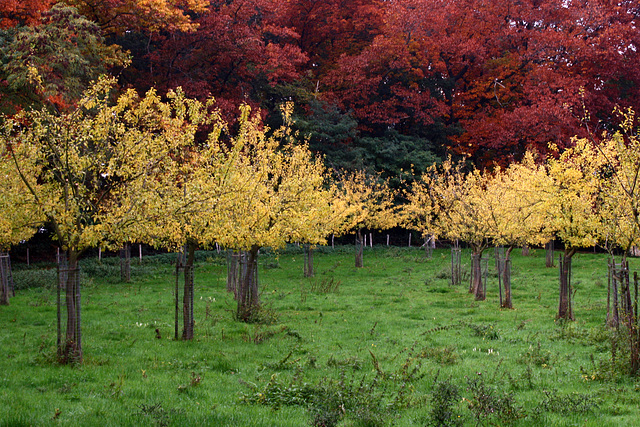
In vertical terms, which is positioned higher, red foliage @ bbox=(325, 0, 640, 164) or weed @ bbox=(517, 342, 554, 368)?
red foliage @ bbox=(325, 0, 640, 164)

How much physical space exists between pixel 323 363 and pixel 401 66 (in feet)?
119

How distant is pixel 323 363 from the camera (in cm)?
1127

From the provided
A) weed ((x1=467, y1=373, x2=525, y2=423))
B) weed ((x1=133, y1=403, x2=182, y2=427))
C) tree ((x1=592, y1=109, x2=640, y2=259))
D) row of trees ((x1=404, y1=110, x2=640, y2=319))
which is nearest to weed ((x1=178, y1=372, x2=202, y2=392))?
weed ((x1=133, y1=403, x2=182, y2=427))

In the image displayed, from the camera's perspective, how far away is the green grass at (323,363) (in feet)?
25.6

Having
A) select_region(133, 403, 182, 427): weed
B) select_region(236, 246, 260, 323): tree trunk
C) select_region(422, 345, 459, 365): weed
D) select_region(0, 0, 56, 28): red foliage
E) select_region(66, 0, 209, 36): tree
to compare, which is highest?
select_region(66, 0, 209, 36): tree

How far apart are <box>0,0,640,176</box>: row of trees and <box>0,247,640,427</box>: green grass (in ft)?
55.4

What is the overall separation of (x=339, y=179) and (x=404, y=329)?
82.1 ft

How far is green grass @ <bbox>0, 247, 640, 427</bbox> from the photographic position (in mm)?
7801

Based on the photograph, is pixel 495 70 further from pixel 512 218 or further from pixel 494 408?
pixel 494 408

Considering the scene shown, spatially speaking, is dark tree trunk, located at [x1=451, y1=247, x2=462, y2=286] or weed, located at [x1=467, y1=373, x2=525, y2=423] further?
dark tree trunk, located at [x1=451, y1=247, x2=462, y2=286]

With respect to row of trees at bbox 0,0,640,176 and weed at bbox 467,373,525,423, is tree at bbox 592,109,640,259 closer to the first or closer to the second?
weed at bbox 467,373,525,423

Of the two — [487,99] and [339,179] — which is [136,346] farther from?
[487,99]

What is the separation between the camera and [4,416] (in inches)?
288

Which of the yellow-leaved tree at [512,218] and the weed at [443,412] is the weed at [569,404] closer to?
the weed at [443,412]
